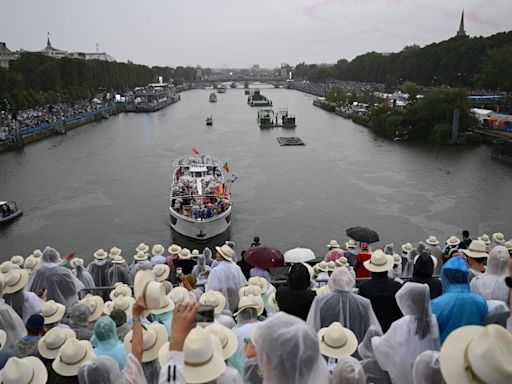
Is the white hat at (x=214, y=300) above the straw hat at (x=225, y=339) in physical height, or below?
below

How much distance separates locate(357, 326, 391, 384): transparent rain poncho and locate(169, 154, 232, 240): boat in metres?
12.5

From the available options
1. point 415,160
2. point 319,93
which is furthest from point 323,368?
point 319,93

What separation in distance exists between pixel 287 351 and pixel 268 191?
833 inches

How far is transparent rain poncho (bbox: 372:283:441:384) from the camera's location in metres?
3.30

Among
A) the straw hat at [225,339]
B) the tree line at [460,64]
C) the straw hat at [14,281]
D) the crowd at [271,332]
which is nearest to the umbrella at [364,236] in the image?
the crowd at [271,332]

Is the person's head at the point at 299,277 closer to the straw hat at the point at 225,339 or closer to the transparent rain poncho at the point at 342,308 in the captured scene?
the transparent rain poncho at the point at 342,308

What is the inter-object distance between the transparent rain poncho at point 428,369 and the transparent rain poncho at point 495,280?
2.63 m

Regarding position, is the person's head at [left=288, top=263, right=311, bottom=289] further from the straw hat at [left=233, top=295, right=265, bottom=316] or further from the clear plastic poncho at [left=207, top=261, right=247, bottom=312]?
the clear plastic poncho at [left=207, top=261, right=247, bottom=312]

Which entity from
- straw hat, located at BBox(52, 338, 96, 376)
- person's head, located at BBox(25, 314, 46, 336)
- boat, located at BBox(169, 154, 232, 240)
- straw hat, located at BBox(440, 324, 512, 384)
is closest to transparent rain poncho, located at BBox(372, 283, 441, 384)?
straw hat, located at BBox(440, 324, 512, 384)

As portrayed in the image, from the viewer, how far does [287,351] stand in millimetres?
2219

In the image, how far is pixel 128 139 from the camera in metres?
42.0

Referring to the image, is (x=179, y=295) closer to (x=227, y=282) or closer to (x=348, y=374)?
(x=227, y=282)

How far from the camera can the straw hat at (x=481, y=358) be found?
183 centimetres

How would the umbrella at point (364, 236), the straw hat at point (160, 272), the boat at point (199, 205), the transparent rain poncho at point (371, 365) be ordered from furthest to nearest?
the boat at point (199, 205), the umbrella at point (364, 236), the straw hat at point (160, 272), the transparent rain poncho at point (371, 365)
